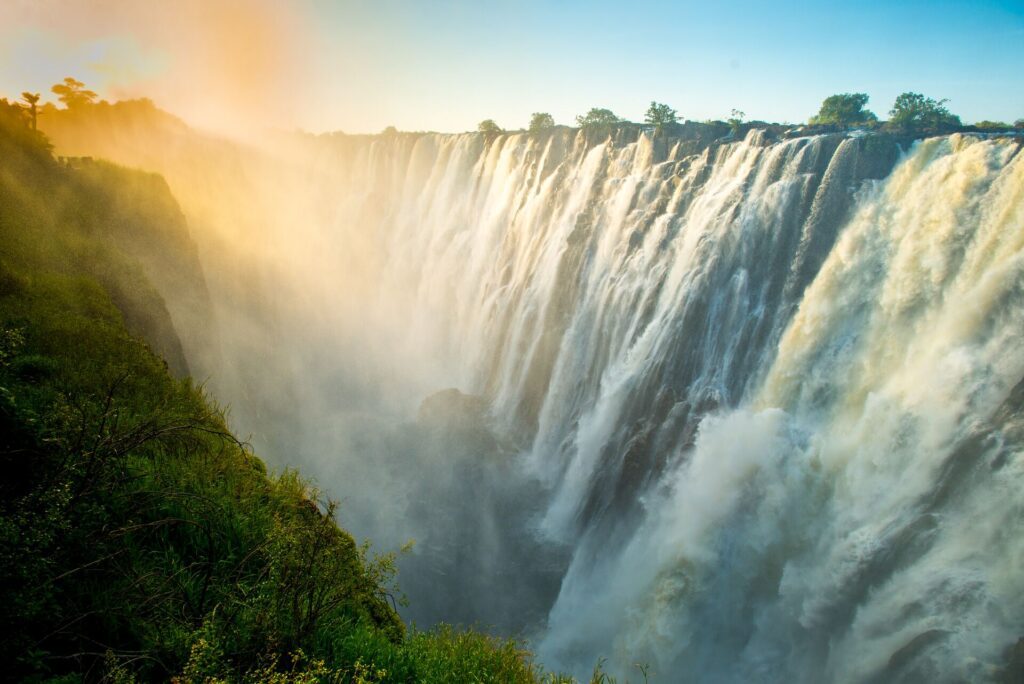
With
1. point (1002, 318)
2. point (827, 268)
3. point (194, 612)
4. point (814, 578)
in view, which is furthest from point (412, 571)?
point (1002, 318)

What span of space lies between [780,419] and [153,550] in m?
17.4

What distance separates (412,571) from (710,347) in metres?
14.5

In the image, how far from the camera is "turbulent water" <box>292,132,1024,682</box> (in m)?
13.0

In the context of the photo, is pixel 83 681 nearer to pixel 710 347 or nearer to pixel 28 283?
pixel 28 283

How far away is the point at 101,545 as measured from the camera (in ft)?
15.7

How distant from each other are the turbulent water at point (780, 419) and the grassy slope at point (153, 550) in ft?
38.3

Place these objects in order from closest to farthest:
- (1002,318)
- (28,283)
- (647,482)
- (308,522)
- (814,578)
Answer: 1. (308,522)
2. (28,283)
3. (1002,318)
4. (814,578)
5. (647,482)

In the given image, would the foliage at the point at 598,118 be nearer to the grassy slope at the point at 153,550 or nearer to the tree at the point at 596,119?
the tree at the point at 596,119

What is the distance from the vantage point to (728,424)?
1862 cm

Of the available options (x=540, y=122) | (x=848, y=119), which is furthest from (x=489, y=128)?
(x=848, y=119)

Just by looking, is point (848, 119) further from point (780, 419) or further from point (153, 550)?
point (153, 550)

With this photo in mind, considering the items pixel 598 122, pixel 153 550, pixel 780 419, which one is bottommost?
pixel 780 419

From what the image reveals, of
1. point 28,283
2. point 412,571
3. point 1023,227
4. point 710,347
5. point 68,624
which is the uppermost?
point 1023,227

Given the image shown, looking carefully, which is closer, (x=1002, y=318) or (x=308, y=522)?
(x=308, y=522)
